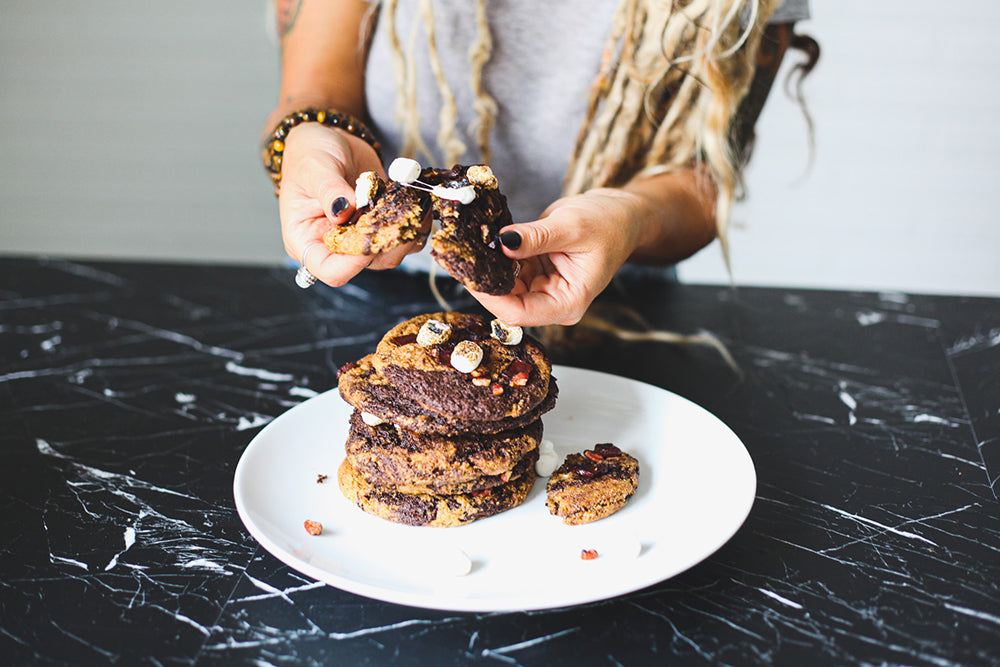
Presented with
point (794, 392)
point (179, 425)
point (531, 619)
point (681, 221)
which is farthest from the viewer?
point (681, 221)

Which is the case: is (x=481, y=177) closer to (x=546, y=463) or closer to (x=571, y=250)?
(x=571, y=250)

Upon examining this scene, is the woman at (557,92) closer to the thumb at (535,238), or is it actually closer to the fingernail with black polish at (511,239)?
the thumb at (535,238)

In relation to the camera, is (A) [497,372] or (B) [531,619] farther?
(A) [497,372]

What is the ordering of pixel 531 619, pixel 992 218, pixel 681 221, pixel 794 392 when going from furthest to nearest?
pixel 992 218
pixel 681 221
pixel 794 392
pixel 531 619

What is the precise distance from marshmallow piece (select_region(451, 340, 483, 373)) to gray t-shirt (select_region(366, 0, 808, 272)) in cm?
92

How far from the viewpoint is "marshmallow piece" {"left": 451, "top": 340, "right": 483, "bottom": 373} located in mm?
1163

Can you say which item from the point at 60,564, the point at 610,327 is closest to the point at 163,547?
the point at 60,564

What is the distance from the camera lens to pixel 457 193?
112 cm

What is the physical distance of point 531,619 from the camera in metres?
1.03

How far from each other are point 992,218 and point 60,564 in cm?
435

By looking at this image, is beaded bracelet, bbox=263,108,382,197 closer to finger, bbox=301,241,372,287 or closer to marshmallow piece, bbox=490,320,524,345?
finger, bbox=301,241,372,287

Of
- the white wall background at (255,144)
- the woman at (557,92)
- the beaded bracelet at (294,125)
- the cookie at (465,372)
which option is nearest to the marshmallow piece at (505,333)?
the cookie at (465,372)

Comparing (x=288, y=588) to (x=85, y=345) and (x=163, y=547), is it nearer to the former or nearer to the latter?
(x=163, y=547)

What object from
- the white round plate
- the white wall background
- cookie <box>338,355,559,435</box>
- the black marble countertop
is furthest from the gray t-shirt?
the white wall background
